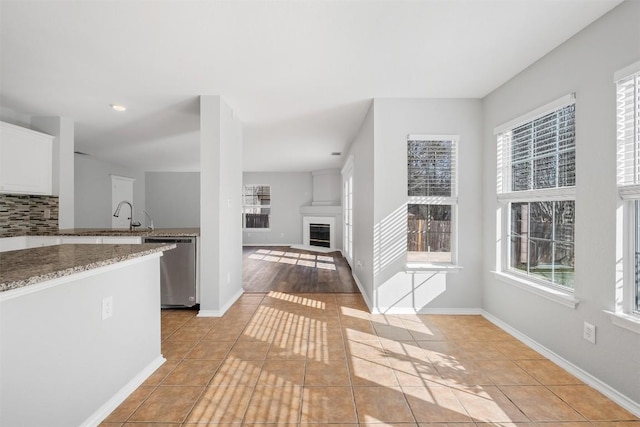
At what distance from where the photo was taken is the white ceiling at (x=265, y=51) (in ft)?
6.15

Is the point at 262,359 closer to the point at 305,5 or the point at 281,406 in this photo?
the point at 281,406

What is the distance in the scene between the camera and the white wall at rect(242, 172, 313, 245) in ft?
31.0

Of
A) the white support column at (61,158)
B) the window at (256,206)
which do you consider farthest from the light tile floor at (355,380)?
the window at (256,206)

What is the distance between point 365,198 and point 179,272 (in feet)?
8.15

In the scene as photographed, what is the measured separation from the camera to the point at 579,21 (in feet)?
6.49

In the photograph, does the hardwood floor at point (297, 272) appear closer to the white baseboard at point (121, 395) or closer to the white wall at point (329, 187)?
the white wall at point (329, 187)

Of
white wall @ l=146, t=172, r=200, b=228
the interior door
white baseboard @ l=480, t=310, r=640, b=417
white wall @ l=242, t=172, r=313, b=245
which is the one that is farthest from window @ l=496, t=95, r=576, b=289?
white wall @ l=146, t=172, r=200, b=228

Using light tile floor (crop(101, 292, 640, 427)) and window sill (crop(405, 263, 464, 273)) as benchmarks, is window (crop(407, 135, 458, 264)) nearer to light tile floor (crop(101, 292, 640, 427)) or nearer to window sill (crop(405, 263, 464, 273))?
window sill (crop(405, 263, 464, 273))

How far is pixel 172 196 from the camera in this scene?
9.27 metres

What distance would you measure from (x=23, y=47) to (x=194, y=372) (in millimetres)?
2806

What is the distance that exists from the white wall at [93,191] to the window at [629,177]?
27.8ft

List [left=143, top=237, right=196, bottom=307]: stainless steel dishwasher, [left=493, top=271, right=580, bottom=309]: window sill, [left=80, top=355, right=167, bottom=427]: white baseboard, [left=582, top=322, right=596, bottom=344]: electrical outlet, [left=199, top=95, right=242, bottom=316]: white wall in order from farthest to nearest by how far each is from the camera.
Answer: [left=143, top=237, right=196, bottom=307]: stainless steel dishwasher, [left=199, top=95, right=242, bottom=316]: white wall, [left=493, top=271, right=580, bottom=309]: window sill, [left=582, top=322, right=596, bottom=344]: electrical outlet, [left=80, top=355, right=167, bottom=427]: white baseboard

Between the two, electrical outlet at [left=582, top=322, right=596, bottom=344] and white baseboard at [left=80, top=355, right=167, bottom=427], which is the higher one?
electrical outlet at [left=582, top=322, right=596, bottom=344]

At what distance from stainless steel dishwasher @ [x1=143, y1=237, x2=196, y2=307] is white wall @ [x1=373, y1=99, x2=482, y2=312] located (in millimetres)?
2151
